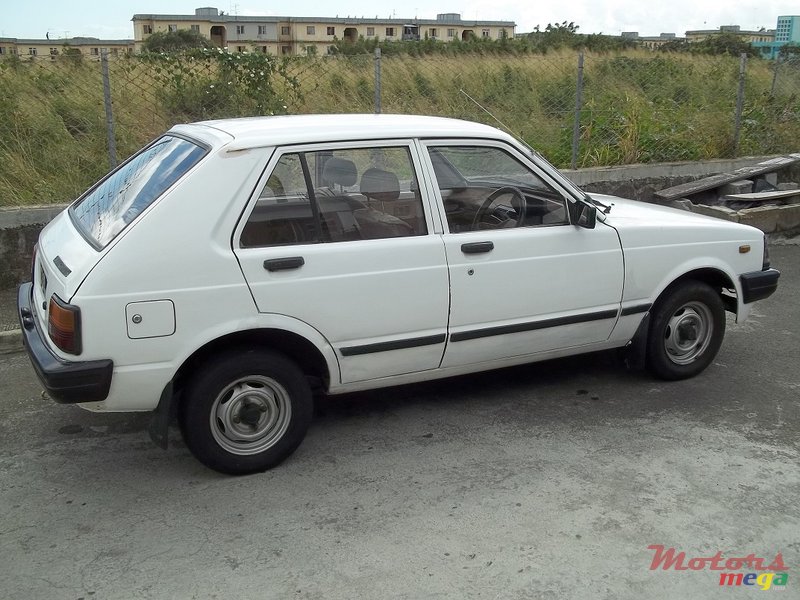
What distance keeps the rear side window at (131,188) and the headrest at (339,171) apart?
63 cm

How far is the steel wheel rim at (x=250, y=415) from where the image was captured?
386cm

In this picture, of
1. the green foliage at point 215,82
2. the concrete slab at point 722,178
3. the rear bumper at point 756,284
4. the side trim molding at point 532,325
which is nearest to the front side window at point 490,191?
the side trim molding at point 532,325

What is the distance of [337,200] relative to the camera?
410cm

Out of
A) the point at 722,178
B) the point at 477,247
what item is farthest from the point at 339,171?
the point at 722,178

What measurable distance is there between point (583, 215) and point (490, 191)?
0.55 m

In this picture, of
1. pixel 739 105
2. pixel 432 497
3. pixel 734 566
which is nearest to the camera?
pixel 734 566

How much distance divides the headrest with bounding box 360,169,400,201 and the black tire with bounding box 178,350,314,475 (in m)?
0.99

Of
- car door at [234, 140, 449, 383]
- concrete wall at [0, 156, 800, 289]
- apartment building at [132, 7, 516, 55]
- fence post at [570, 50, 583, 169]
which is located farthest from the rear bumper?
apartment building at [132, 7, 516, 55]

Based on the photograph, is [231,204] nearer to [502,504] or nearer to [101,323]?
[101,323]

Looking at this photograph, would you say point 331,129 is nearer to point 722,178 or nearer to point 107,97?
point 107,97

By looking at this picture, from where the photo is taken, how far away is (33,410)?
15.9 ft

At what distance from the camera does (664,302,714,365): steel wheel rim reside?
16.8 feet

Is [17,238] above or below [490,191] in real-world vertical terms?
below

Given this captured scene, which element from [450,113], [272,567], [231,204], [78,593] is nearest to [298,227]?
[231,204]
